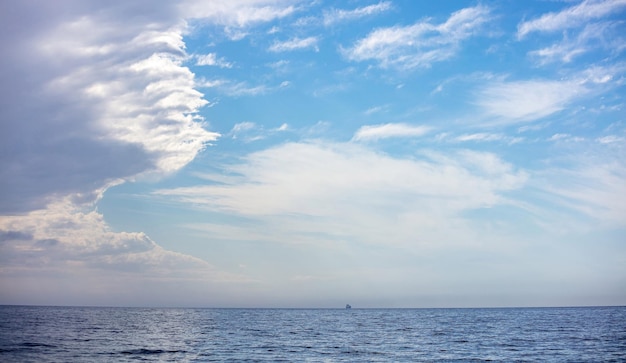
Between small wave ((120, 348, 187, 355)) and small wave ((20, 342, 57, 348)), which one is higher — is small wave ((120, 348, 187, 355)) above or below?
below

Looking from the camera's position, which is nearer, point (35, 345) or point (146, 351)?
point (146, 351)

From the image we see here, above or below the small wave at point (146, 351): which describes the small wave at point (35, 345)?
above

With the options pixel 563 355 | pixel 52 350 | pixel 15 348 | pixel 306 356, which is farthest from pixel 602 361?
pixel 15 348

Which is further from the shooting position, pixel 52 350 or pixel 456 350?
pixel 456 350

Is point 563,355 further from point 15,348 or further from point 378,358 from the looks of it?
point 15,348

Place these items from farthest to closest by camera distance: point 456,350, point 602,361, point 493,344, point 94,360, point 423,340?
point 423,340 → point 493,344 → point 456,350 → point 602,361 → point 94,360

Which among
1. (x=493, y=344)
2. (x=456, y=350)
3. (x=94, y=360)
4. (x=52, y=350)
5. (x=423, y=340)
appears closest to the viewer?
(x=94, y=360)

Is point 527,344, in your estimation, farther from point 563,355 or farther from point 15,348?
point 15,348

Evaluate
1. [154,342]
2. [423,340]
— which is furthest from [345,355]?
[154,342]

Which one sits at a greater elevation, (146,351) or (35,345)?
(35,345)

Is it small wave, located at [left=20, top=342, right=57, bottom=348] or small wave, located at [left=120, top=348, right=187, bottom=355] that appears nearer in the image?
small wave, located at [left=120, top=348, right=187, bottom=355]

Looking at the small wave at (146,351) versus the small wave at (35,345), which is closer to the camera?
the small wave at (146,351)

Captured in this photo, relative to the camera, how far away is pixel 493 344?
71.6 m

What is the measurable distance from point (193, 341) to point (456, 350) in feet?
121
